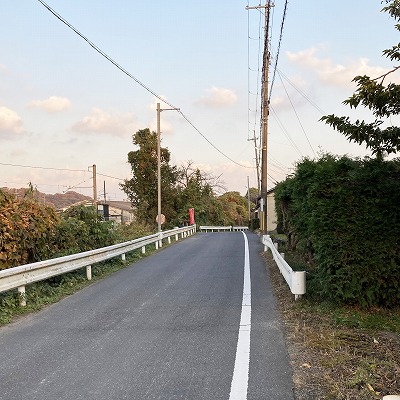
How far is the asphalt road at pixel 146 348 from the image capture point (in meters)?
4.03

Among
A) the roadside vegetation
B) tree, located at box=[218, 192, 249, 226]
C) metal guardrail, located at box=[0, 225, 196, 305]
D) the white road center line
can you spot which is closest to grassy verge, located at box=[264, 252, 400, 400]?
the roadside vegetation

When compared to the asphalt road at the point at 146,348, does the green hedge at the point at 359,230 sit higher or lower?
higher

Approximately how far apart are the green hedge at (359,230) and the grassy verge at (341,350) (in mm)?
369

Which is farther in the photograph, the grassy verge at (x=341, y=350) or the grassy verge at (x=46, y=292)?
the grassy verge at (x=46, y=292)

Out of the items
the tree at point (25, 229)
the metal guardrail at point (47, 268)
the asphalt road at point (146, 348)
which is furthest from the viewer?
the tree at point (25, 229)

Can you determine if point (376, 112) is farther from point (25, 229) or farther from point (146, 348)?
point (25, 229)

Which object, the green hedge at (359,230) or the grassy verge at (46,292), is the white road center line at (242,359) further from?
the grassy verge at (46,292)

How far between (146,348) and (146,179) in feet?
136

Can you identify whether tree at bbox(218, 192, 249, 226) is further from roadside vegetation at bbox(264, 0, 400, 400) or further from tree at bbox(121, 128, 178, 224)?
Result: roadside vegetation at bbox(264, 0, 400, 400)

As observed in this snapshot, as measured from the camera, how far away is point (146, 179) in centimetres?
4609

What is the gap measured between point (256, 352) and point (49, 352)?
99.3 inches

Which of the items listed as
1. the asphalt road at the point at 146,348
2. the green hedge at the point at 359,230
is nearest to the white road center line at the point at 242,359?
the asphalt road at the point at 146,348

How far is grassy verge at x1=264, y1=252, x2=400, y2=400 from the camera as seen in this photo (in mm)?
3934

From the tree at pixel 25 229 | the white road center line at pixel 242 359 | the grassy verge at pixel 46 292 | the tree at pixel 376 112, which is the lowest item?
the white road center line at pixel 242 359
